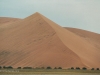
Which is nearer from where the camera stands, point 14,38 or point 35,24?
point 14,38

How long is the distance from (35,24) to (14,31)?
5284 mm

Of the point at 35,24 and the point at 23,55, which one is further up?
the point at 35,24

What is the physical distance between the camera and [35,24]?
255 feet

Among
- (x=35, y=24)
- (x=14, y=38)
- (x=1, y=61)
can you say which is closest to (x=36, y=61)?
(x=1, y=61)

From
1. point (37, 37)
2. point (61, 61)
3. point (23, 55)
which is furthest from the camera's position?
point (37, 37)

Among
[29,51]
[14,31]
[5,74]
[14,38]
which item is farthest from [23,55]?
[5,74]

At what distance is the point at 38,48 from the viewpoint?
62.7m

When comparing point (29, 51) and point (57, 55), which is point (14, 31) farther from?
point (57, 55)

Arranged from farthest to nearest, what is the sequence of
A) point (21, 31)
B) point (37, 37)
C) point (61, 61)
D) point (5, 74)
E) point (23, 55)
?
point (21, 31)
point (37, 37)
point (23, 55)
point (61, 61)
point (5, 74)

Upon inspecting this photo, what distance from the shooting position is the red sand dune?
186 feet

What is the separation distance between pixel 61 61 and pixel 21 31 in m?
22.0

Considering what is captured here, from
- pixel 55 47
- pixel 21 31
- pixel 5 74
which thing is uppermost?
pixel 21 31

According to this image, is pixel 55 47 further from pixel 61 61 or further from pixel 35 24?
pixel 35 24

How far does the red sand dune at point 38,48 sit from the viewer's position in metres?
56.7
